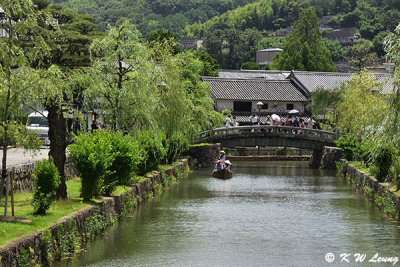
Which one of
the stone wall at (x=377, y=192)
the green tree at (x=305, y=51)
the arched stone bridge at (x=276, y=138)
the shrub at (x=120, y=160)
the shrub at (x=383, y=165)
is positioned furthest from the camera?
the green tree at (x=305, y=51)

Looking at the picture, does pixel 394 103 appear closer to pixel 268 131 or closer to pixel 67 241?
pixel 67 241

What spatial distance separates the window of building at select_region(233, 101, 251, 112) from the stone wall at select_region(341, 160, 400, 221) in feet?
97.1

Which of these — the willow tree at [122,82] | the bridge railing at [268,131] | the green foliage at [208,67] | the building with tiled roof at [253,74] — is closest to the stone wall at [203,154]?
the bridge railing at [268,131]

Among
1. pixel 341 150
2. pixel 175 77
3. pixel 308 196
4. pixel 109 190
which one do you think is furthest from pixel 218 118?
pixel 109 190

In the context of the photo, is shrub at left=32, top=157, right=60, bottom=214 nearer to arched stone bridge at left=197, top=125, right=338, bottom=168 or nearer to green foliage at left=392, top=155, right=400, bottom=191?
green foliage at left=392, top=155, right=400, bottom=191

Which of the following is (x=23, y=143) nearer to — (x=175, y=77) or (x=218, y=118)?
(x=175, y=77)

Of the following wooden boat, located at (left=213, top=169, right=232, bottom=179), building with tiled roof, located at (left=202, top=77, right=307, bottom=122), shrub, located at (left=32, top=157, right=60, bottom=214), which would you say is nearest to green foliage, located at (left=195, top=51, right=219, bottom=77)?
building with tiled roof, located at (left=202, top=77, right=307, bottom=122)

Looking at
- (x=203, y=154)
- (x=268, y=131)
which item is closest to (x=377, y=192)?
(x=203, y=154)

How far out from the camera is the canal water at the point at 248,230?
19.0m

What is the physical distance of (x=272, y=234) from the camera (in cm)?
2295

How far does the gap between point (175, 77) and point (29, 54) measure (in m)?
22.8

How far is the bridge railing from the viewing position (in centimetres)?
5362

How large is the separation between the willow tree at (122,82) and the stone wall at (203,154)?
18.8 meters

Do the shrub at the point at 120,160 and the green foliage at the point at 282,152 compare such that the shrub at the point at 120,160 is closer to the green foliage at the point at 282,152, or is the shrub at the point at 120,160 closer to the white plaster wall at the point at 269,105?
the green foliage at the point at 282,152
